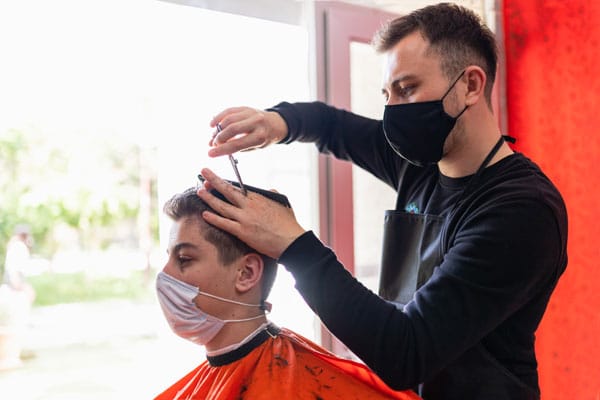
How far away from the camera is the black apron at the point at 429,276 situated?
4.18 ft

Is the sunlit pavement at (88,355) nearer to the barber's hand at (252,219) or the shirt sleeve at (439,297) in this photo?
the barber's hand at (252,219)

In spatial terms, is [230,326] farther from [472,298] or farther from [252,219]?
[472,298]

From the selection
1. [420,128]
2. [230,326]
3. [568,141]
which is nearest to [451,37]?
[420,128]

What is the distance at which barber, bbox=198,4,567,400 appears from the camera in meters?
1.14

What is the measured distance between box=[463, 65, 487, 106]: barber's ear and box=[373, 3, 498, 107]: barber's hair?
0.02 metres

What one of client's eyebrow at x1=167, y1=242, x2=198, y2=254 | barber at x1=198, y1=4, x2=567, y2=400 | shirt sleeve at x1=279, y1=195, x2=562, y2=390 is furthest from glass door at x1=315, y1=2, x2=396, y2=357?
shirt sleeve at x1=279, y1=195, x2=562, y2=390

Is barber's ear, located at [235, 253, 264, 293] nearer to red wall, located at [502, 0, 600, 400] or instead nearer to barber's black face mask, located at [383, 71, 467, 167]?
barber's black face mask, located at [383, 71, 467, 167]

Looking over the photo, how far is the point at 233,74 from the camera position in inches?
91.9

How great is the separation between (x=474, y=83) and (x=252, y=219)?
67 cm

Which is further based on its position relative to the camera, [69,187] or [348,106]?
[69,187]

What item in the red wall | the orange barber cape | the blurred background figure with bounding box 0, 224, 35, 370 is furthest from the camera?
the blurred background figure with bounding box 0, 224, 35, 370

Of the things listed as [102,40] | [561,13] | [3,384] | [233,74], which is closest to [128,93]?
[102,40]

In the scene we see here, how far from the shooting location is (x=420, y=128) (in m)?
1.37

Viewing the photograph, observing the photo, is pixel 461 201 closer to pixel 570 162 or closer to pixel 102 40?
pixel 570 162
